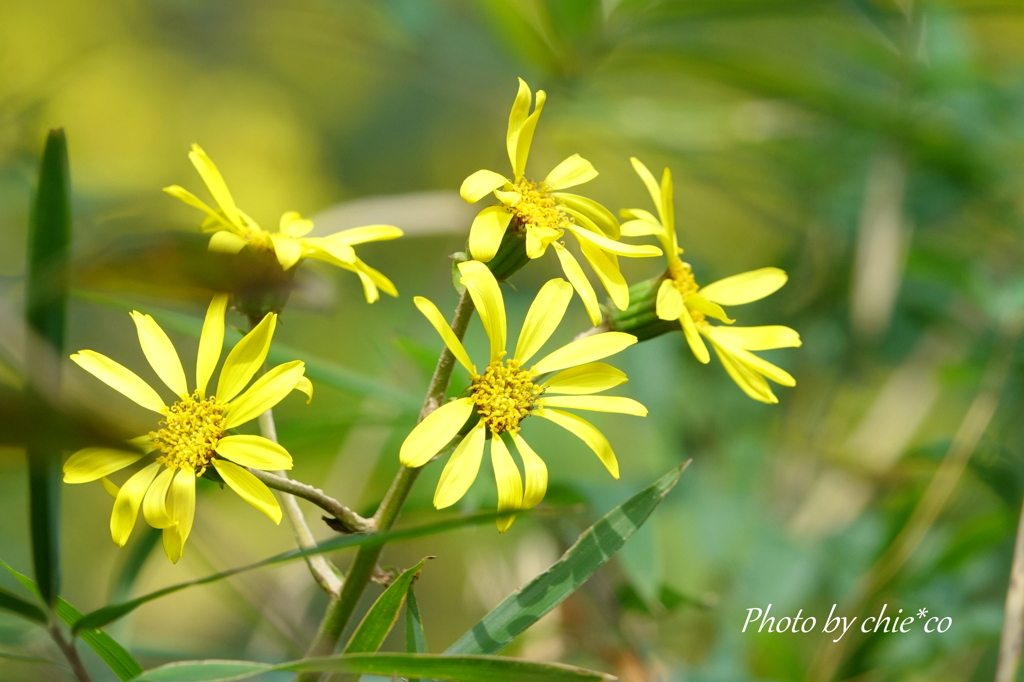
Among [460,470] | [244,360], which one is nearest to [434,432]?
[460,470]

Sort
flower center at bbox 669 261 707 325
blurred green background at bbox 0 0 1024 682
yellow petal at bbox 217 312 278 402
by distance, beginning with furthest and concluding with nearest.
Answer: blurred green background at bbox 0 0 1024 682, flower center at bbox 669 261 707 325, yellow petal at bbox 217 312 278 402

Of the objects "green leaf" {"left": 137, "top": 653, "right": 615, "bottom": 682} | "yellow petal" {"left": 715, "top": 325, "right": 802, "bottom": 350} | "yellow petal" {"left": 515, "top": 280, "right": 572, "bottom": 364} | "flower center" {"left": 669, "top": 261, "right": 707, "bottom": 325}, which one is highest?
"flower center" {"left": 669, "top": 261, "right": 707, "bottom": 325}

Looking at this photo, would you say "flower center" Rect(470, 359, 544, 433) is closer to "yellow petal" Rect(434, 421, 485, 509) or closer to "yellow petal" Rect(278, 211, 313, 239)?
"yellow petal" Rect(434, 421, 485, 509)

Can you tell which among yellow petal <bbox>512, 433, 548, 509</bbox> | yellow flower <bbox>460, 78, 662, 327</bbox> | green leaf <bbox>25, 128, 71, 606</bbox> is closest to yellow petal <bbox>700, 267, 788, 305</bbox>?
yellow flower <bbox>460, 78, 662, 327</bbox>

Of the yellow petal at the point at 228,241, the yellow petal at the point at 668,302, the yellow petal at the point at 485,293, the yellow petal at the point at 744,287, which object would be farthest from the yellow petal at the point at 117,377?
the yellow petal at the point at 744,287

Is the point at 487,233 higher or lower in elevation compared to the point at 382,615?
higher

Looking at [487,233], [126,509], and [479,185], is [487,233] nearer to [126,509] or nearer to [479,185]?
[479,185]

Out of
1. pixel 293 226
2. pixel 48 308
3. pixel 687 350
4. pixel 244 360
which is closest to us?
pixel 48 308
